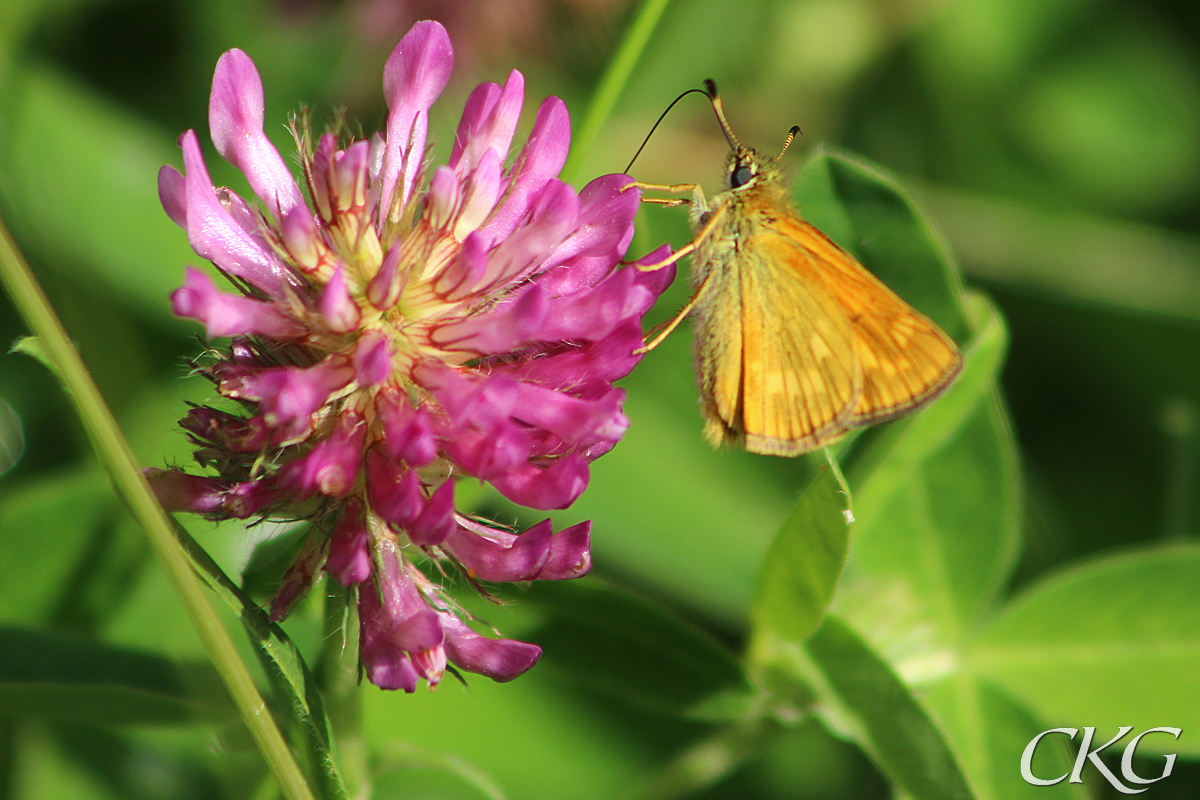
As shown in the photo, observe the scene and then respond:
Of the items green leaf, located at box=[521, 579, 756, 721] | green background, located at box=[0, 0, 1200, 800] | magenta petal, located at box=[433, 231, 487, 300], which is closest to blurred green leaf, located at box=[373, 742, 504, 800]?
green background, located at box=[0, 0, 1200, 800]

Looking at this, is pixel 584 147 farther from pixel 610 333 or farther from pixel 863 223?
pixel 610 333

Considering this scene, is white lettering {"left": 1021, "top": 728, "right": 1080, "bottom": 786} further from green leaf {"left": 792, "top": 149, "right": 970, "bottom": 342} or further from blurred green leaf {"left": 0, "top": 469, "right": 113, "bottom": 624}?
blurred green leaf {"left": 0, "top": 469, "right": 113, "bottom": 624}

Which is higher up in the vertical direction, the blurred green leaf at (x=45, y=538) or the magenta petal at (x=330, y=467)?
the magenta petal at (x=330, y=467)

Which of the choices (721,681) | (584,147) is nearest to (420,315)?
(584,147)

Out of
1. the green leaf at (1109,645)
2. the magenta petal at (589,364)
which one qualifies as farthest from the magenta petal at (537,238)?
the green leaf at (1109,645)

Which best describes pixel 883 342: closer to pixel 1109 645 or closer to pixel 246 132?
pixel 1109 645

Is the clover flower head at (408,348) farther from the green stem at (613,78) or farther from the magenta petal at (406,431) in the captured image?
the green stem at (613,78)
